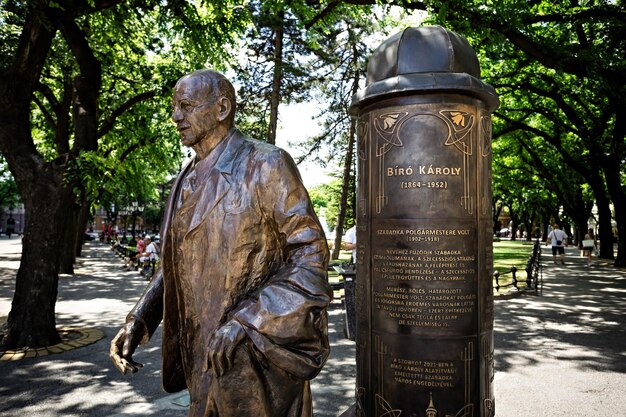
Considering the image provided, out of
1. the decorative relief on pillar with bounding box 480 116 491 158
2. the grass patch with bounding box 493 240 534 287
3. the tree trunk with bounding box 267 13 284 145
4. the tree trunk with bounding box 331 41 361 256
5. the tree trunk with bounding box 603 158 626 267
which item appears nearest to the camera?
the decorative relief on pillar with bounding box 480 116 491 158

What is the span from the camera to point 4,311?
10.8 m

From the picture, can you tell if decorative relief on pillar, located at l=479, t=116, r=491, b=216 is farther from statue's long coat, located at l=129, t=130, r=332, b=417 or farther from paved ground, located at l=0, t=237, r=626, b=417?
statue's long coat, located at l=129, t=130, r=332, b=417

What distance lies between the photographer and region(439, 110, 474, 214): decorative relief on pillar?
4230mm

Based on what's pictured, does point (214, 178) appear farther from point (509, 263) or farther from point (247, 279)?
point (509, 263)

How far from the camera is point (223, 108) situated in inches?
83.4

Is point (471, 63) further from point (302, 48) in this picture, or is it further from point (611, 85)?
point (302, 48)

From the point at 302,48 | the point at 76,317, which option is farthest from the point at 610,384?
the point at 302,48

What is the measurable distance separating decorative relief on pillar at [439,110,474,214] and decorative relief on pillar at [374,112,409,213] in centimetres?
39

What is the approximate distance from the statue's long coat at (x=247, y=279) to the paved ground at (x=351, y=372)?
341cm

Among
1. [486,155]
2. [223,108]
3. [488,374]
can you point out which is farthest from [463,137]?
[223,108]

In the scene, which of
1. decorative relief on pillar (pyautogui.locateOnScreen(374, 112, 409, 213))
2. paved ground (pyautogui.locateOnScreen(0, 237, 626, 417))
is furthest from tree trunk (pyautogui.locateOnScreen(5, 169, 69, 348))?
decorative relief on pillar (pyautogui.locateOnScreen(374, 112, 409, 213))

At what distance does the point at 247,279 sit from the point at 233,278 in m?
0.06

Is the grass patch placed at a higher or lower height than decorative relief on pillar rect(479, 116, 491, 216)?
lower

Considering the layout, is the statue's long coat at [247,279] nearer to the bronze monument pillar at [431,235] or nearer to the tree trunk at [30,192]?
the bronze monument pillar at [431,235]
